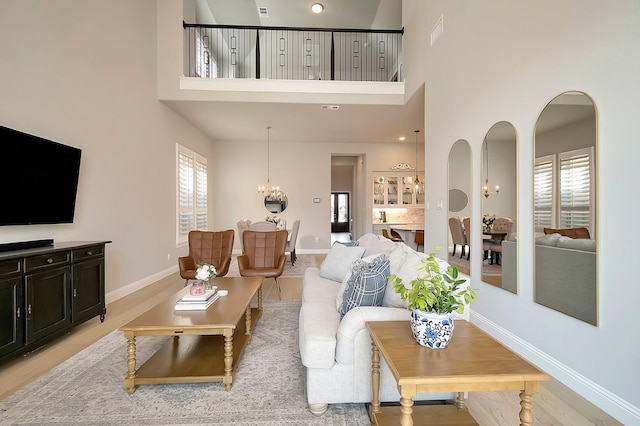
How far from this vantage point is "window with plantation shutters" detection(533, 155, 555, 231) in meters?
2.25

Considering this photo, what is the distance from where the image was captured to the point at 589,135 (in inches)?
77.0

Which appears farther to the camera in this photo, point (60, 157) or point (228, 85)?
point (228, 85)

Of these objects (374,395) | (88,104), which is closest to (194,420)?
(374,395)

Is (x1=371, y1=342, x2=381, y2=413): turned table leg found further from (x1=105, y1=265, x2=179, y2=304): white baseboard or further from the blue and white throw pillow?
(x1=105, y1=265, x2=179, y2=304): white baseboard

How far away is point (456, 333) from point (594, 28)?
2.07 metres

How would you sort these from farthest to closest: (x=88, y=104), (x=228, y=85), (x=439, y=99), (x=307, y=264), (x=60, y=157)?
(x=307, y=264) → (x=228, y=85) → (x=439, y=99) → (x=88, y=104) → (x=60, y=157)

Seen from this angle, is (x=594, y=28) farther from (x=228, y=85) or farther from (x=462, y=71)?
(x=228, y=85)

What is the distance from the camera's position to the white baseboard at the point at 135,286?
4.04 metres

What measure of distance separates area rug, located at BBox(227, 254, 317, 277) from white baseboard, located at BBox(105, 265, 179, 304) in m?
1.10

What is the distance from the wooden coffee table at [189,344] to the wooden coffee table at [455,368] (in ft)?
3.45

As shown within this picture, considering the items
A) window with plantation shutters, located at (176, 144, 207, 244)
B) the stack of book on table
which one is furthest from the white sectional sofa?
window with plantation shutters, located at (176, 144, 207, 244)

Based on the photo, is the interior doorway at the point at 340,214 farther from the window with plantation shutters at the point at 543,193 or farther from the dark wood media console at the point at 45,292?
the window with plantation shutters at the point at 543,193

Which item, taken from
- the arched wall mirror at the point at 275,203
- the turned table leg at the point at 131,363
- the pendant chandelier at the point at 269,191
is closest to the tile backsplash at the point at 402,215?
the arched wall mirror at the point at 275,203

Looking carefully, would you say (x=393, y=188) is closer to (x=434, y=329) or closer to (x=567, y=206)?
(x=567, y=206)
